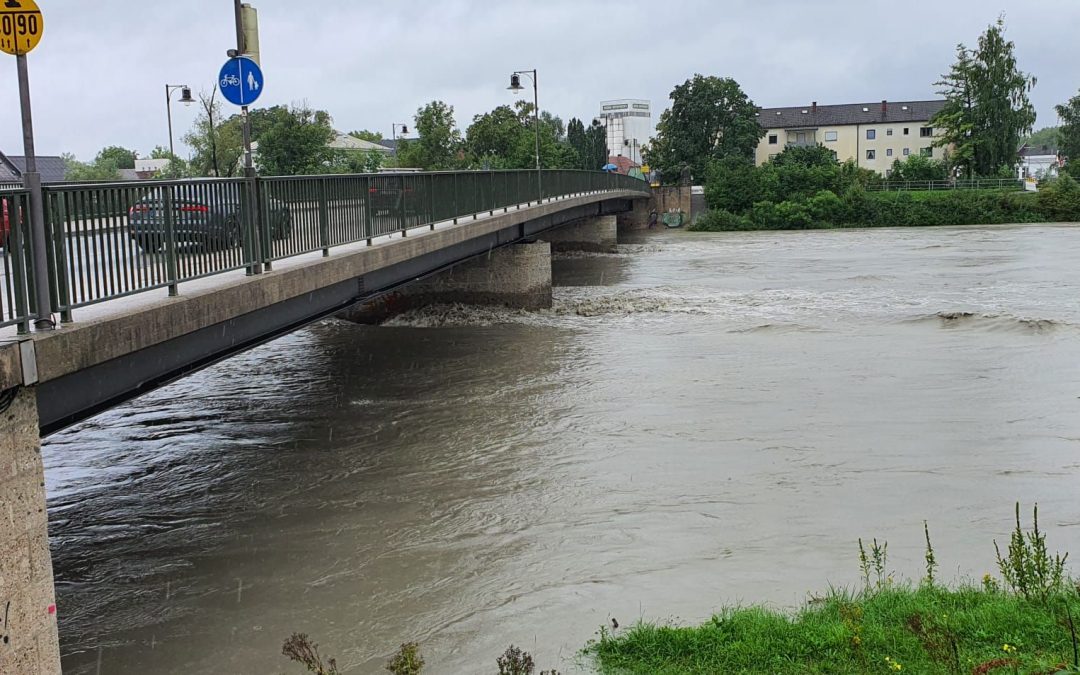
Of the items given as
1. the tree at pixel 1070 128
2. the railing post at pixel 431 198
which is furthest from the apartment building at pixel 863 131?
the railing post at pixel 431 198

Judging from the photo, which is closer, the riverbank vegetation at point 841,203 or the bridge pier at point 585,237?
the bridge pier at point 585,237

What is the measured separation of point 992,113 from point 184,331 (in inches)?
3039

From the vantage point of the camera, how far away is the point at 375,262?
14.5 meters

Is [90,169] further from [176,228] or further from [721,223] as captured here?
[176,228]

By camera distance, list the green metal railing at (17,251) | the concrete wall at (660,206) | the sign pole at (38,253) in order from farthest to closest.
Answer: the concrete wall at (660,206)
the sign pole at (38,253)
the green metal railing at (17,251)

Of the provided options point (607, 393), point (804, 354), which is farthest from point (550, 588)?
point (804, 354)

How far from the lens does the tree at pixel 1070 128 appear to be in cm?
9994

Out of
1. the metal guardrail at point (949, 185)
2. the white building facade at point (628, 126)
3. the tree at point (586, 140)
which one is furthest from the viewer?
the white building facade at point (628, 126)

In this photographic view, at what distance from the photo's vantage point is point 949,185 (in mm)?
73250

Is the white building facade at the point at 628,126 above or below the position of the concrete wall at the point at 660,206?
above

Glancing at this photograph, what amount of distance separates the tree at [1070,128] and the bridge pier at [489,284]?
8765 cm

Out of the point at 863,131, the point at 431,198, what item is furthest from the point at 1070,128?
the point at 431,198

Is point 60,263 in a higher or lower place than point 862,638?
higher

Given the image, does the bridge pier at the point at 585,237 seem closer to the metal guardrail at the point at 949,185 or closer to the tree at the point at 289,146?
the tree at the point at 289,146
